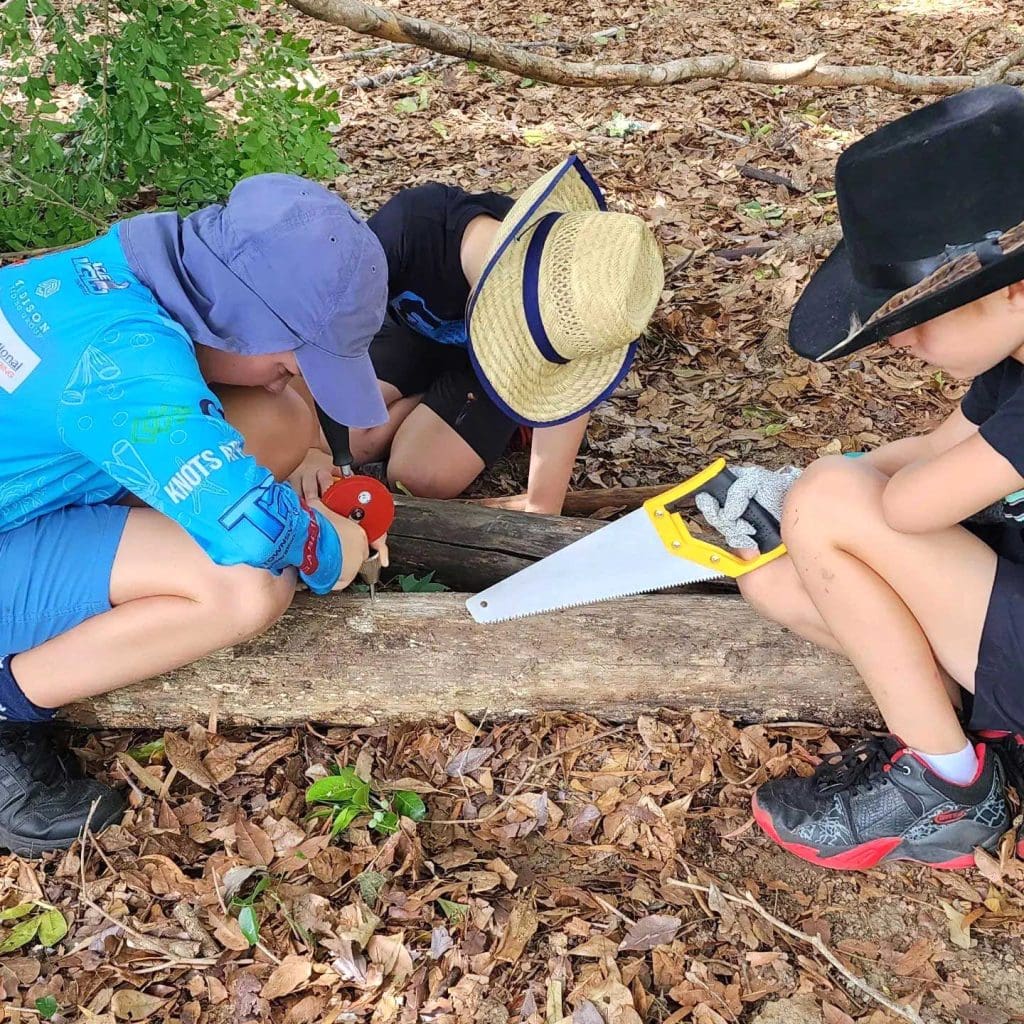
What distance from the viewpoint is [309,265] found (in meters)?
2.23

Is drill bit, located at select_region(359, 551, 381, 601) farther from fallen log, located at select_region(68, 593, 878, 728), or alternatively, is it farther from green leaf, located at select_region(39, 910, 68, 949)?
green leaf, located at select_region(39, 910, 68, 949)

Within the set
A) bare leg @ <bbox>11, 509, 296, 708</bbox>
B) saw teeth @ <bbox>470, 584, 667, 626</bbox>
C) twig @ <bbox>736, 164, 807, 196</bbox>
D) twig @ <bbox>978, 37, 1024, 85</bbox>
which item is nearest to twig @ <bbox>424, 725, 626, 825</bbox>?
saw teeth @ <bbox>470, 584, 667, 626</bbox>

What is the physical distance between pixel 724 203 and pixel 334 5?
2580 millimetres

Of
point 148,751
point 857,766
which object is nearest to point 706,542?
point 857,766

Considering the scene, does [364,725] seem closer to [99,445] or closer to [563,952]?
[563,952]

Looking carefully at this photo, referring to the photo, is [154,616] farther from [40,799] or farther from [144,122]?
[144,122]

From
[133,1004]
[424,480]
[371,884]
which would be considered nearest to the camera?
[133,1004]

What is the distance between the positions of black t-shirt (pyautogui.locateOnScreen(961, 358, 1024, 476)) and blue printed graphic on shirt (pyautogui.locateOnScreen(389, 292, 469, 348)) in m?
1.71

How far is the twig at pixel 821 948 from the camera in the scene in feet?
6.99

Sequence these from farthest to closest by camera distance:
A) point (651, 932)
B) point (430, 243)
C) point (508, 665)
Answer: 1. point (430, 243)
2. point (508, 665)
3. point (651, 932)

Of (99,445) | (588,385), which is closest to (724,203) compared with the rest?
(588,385)

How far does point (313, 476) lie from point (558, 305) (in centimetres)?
95

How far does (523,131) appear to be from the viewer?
664cm

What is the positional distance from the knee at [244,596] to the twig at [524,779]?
2.25ft
